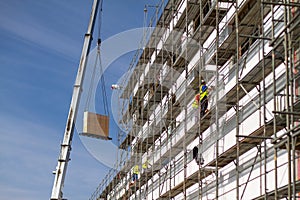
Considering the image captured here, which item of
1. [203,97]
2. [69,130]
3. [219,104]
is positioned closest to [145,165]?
[203,97]

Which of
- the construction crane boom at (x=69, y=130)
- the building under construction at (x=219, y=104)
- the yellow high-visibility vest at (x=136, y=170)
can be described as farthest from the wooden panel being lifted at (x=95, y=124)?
the yellow high-visibility vest at (x=136, y=170)

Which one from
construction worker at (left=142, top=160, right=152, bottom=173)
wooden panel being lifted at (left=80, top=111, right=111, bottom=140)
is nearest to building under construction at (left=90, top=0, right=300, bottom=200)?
construction worker at (left=142, top=160, right=152, bottom=173)

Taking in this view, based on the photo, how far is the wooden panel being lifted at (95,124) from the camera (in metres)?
16.7

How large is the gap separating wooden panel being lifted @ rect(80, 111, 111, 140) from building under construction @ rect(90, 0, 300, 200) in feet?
10.6

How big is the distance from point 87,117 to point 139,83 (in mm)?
15203

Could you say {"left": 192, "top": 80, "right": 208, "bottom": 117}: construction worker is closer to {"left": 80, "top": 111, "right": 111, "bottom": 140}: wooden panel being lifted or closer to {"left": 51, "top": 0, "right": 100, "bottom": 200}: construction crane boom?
{"left": 80, "top": 111, "right": 111, "bottom": 140}: wooden panel being lifted

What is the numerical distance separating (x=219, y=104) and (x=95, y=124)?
12.6ft

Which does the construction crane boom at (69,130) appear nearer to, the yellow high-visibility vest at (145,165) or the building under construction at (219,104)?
the building under construction at (219,104)

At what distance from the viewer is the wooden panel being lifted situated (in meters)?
16.7

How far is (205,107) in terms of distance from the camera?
775 inches

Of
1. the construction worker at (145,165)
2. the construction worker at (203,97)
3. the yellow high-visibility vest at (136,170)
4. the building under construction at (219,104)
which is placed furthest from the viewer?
the yellow high-visibility vest at (136,170)

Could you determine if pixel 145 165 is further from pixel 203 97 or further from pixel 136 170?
pixel 203 97

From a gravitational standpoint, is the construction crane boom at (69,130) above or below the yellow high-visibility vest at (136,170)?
below

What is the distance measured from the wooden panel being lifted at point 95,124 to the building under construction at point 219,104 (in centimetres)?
323
